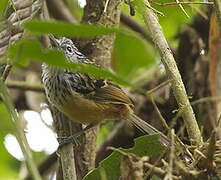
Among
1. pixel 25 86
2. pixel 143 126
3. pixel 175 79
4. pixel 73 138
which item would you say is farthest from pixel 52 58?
pixel 25 86

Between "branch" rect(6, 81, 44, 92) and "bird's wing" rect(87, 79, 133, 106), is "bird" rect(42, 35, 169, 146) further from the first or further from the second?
"branch" rect(6, 81, 44, 92)

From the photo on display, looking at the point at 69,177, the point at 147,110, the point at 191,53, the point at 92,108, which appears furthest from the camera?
the point at 147,110

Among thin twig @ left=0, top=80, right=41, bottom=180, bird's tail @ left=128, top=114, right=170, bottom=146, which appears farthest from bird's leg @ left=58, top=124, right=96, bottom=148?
thin twig @ left=0, top=80, right=41, bottom=180

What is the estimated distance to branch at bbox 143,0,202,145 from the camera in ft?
7.38

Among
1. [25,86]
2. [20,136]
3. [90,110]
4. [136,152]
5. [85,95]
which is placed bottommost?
[136,152]

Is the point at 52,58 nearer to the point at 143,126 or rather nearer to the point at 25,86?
the point at 143,126

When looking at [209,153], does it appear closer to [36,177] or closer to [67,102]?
[36,177]

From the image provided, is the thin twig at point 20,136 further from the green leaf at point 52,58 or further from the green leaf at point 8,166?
the green leaf at point 8,166

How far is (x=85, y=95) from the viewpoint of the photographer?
3.54m

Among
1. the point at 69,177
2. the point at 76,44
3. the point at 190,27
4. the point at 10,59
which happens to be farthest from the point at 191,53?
the point at 10,59

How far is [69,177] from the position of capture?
2084 mm

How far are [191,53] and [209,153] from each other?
2.02m

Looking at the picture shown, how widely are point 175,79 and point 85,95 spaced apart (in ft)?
4.28

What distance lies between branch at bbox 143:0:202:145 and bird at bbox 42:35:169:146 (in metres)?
0.88
